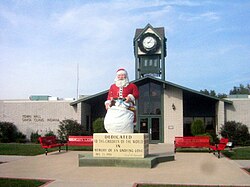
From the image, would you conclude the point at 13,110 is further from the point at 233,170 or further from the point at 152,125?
the point at 233,170

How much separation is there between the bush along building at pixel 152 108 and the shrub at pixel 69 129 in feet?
3.04

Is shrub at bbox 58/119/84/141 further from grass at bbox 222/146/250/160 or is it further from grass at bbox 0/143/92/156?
grass at bbox 222/146/250/160

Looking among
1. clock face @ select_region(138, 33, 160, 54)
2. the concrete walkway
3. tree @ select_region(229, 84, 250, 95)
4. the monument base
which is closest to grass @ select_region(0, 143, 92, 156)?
the concrete walkway

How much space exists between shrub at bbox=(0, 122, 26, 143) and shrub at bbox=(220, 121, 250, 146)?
1564 centimetres

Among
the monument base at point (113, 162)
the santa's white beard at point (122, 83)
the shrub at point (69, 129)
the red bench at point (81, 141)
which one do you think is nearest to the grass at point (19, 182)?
the monument base at point (113, 162)

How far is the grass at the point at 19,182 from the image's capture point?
783 centimetres

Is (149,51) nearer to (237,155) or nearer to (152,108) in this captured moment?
(152,108)

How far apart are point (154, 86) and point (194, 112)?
13.9 feet

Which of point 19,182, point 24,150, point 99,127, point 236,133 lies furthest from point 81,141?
point 236,133

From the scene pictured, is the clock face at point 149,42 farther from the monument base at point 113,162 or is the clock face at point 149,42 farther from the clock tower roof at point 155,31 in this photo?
the monument base at point 113,162

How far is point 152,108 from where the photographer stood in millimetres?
26109

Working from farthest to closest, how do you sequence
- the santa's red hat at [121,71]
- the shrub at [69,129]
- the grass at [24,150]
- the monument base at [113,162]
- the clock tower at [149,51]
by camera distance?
the clock tower at [149,51]
the shrub at [69,129]
the grass at [24,150]
the santa's red hat at [121,71]
the monument base at [113,162]

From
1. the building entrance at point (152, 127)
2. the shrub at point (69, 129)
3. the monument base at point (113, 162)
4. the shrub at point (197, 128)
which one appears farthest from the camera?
the building entrance at point (152, 127)

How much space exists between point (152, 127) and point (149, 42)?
7.07m
